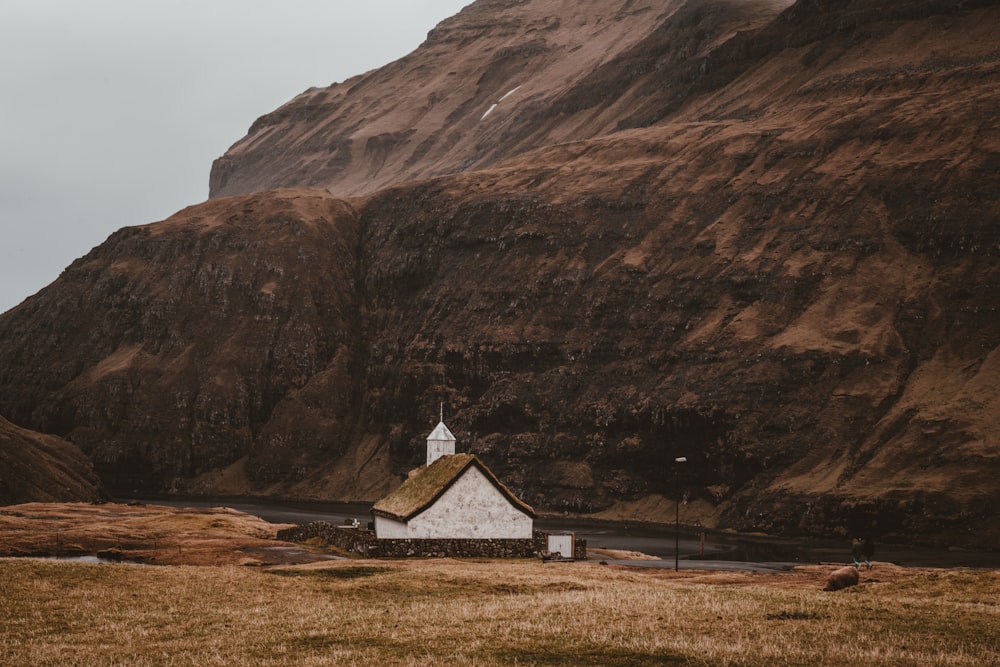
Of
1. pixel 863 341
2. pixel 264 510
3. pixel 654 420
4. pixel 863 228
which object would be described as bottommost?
pixel 264 510

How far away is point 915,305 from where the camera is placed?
140000 mm

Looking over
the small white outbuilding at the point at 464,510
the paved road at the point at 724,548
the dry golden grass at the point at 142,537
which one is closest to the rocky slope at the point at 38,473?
the dry golden grass at the point at 142,537

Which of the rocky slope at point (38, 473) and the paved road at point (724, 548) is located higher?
the rocky slope at point (38, 473)

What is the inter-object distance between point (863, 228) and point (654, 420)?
3976 cm

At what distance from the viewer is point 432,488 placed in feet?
214

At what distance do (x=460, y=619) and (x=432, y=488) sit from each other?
104ft

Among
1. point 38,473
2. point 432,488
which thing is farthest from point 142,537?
point 38,473

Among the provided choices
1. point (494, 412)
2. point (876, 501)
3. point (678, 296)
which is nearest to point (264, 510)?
point (494, 412)

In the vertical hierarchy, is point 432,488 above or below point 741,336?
below

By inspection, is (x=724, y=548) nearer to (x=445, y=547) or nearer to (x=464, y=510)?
(x=464, y=510)

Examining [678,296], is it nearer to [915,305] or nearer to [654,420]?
[654,420]

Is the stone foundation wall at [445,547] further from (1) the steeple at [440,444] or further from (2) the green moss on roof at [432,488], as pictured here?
(1) the steeple at [440,444]

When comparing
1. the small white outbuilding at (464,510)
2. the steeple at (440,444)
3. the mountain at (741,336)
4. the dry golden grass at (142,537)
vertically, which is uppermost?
the mountain at (741,336)

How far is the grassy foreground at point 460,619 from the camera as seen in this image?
27.6 meters
